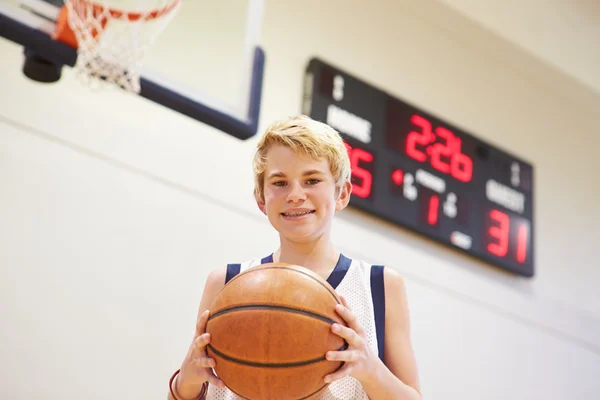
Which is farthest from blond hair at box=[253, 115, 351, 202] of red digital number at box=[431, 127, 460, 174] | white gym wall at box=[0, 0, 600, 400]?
red digital number at box=[431, 127, 460, 174]

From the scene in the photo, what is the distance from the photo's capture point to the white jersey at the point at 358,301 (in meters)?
1.66

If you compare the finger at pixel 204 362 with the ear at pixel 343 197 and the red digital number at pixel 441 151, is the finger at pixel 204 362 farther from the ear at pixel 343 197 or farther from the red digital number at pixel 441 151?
the red digital number at pixel 441 151

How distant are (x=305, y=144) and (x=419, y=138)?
2.63 metres

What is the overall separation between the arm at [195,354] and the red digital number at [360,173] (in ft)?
6.87

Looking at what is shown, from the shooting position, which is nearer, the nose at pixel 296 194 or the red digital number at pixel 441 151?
the nose at pixel 296 194

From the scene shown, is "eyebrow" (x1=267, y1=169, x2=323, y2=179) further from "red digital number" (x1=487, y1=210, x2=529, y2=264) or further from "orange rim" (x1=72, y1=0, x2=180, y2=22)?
"red digital number" (x1=487, y1=210, x2=529, y2=264)

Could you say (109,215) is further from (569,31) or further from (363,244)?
(569,31)

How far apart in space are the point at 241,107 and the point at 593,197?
135 inches

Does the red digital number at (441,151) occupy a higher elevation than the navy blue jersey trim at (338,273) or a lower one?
higher

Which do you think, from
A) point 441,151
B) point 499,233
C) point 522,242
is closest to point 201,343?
point 441,151

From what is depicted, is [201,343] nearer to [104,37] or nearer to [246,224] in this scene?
[104,37]

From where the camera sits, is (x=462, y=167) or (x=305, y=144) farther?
(x=462, y=167)

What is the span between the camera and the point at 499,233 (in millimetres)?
4426

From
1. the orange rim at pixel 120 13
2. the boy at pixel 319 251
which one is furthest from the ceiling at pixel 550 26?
the boy at pixel 319 251
